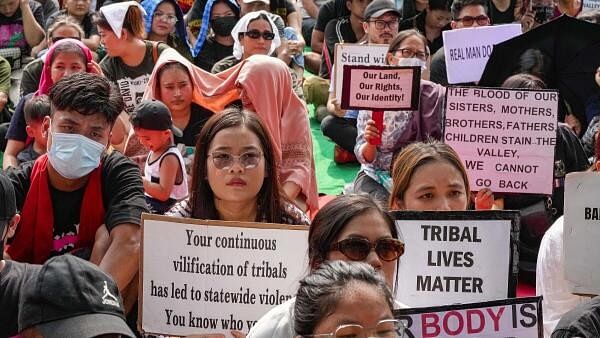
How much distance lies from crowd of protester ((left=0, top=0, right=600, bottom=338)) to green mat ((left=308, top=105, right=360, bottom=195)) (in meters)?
0.11

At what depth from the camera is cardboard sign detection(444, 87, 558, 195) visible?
19.6 feet

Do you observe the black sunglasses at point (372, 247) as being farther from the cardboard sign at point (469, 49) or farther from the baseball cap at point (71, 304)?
the cardboard sign at point (469, 49)

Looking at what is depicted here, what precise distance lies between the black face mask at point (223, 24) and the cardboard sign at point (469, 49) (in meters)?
2.06

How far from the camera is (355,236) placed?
12.5 ft

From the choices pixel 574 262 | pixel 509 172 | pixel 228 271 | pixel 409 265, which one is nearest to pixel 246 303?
pixel 228 271

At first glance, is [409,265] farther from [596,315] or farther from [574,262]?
[596,315]

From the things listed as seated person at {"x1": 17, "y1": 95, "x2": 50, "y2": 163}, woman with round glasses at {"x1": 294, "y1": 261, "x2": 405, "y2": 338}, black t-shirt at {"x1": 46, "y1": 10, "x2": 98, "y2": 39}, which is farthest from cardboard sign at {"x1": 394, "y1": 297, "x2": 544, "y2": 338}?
black t-shirt at {"x1": 46, "y1": 10, "x2": 98, "y2": 39}

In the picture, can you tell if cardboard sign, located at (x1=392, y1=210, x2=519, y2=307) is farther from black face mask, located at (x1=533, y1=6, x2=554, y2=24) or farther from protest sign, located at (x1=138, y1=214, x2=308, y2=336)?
black face mask, located at (x1=533, y1=6, x2=554, y2=24)

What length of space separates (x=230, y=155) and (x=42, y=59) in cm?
420

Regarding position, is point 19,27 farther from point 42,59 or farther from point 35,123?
point 35,123

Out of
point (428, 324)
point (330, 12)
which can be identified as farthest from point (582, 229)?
point (330, 12)

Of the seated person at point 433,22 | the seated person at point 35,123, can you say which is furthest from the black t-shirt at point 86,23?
the seated person at point 35,123

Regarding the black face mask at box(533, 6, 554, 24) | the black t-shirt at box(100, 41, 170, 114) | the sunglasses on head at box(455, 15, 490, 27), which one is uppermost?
the black face mask at box(533, 6, 554, 24)

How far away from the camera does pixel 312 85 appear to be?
10.5 m
